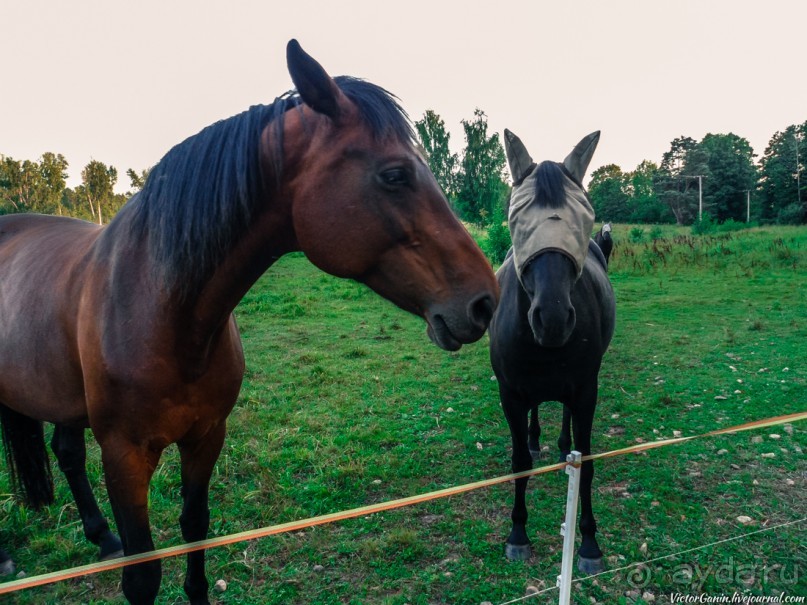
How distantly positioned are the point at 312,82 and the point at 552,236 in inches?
57.1

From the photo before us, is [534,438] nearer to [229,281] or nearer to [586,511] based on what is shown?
[586,511]

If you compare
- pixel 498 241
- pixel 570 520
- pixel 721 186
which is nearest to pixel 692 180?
pixel 721 186

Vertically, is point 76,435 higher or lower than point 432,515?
higher

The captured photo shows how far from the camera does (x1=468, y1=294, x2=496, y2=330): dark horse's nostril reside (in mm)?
1336

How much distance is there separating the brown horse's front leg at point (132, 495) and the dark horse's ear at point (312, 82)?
1363mm

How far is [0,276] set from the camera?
2.30 m

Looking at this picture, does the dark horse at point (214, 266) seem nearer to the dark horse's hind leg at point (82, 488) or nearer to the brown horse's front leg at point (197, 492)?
the brown horse's front leg at point (197, 492)

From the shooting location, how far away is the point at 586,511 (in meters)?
2.71

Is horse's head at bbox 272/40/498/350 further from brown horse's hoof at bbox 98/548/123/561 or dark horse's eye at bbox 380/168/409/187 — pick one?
brown horse's hoof at bbox 98/548/123/561

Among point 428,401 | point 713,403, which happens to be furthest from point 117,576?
point 713,403

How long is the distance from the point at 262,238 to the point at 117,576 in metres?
2.41

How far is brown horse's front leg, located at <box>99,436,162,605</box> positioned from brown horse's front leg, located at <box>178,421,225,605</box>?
0.24 metres

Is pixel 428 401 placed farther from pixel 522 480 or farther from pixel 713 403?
pixel 713 403

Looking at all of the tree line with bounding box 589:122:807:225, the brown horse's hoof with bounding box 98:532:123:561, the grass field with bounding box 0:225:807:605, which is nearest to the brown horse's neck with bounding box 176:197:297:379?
the grass field with bounding box 0:225:807:605
